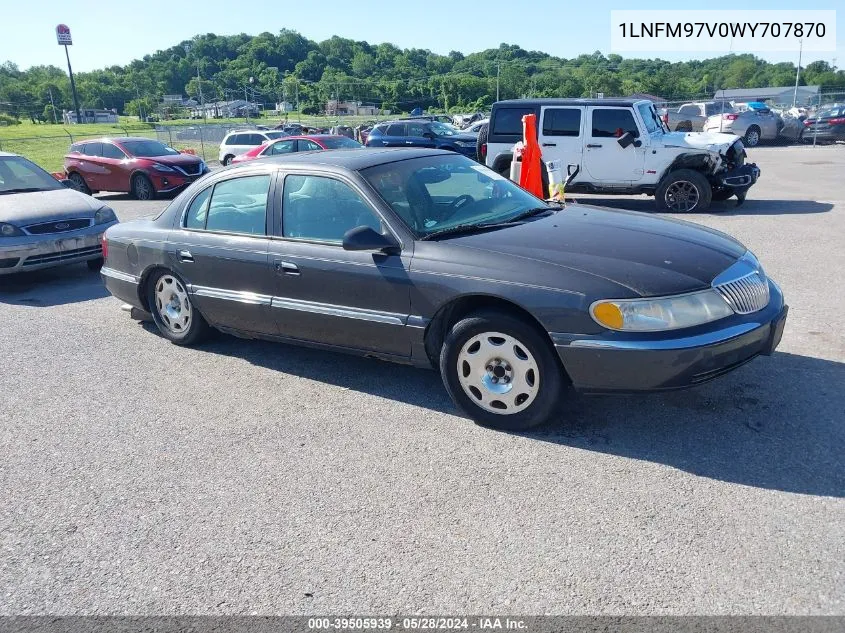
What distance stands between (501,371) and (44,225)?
6673mm

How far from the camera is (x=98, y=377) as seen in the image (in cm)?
537

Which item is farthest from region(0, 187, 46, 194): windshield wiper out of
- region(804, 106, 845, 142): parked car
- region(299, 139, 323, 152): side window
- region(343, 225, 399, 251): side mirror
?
region(804, 106, 845, 142): parked car

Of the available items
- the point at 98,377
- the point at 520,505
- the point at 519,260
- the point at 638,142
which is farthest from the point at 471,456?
the point at 638,142

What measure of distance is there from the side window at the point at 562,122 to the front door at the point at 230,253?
27.5 feet

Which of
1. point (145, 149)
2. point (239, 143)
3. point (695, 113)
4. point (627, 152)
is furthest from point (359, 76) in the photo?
point (627, 152)

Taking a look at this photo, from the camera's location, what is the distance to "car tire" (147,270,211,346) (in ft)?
18.6

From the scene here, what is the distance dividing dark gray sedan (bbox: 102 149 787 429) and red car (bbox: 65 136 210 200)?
484 inches

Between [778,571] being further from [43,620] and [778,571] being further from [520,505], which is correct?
[43,620]

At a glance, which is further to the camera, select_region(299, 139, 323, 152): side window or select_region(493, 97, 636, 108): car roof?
select_region(299, 139, 323, 152): side window

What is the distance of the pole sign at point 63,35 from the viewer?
268 feet

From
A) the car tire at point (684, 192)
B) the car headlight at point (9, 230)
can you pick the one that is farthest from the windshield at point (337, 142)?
the car headlight at point (9, 230)

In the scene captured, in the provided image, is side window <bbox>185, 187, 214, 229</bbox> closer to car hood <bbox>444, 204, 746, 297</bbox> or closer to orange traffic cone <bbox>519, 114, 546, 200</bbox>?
car hood <bbox>444, 204, 746, 297</bbox>

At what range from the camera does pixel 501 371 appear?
13.4 feet

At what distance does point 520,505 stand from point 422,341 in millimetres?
1296
